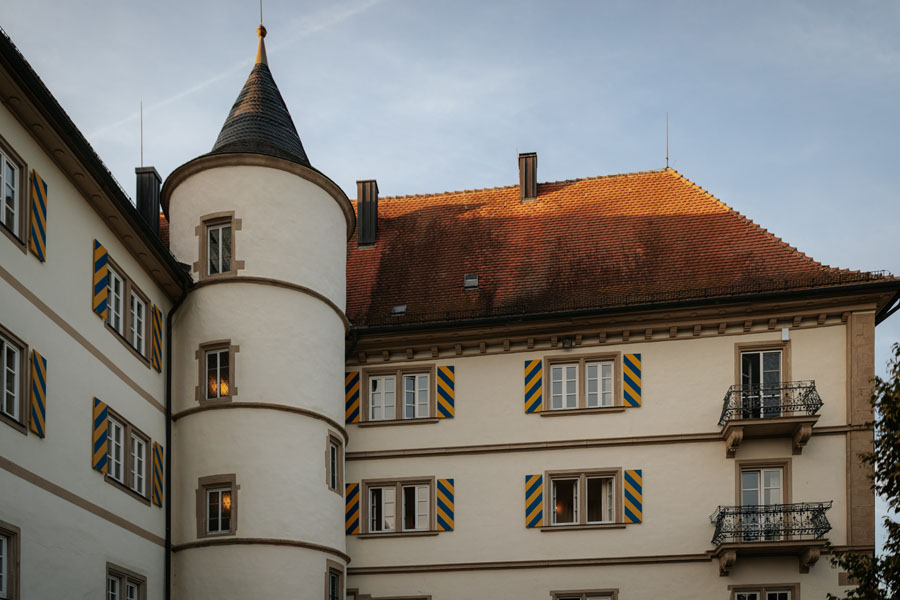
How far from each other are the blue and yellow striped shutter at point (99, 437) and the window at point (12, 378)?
249 cm

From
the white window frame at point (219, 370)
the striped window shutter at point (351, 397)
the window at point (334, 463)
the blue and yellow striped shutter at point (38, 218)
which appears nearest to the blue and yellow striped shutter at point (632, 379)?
the striped window shutter at point (351, 397)

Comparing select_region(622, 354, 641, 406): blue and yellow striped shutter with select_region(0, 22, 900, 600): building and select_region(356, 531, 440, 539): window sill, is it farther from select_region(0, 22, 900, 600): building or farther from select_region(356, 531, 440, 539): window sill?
select_region(356, 531, 440, 539): window sill

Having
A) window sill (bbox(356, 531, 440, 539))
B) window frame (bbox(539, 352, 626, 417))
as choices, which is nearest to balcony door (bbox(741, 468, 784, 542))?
window frame (bbox(539, 352, 626, 417))

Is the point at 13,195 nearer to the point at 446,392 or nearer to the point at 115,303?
the point at 115,303

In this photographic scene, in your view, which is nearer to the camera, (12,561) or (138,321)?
(12,561)

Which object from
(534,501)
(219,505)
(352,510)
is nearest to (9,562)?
(219,505)

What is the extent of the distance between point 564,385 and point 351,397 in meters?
4.85

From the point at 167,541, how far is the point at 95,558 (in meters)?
3.62

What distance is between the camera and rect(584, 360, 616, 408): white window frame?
25.5 meters

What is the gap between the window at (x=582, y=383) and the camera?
25.5m

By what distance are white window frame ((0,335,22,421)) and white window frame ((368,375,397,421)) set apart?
1092 cm

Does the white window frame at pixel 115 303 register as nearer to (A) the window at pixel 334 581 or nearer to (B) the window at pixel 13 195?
(B) the window at pixel 13 195

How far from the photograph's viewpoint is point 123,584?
19.6m

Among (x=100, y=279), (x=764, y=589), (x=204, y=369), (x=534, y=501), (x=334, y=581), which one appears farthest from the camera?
→ (x=534, y=501)
